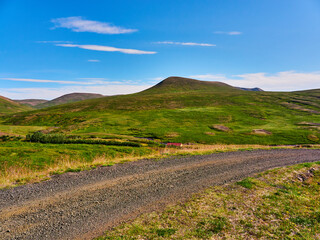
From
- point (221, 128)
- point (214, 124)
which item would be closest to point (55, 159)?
point (221, 128)

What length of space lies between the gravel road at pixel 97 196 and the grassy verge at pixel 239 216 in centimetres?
104

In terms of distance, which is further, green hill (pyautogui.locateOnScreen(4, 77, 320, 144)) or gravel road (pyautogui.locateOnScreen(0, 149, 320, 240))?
green hill (pyautogui.locateOnScreen(4, 77, 320, 144))

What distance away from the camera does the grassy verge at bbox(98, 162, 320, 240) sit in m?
8.67

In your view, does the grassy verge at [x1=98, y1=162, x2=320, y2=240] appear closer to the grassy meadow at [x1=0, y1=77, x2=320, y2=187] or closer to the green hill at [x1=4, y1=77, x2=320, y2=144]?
the grassy meadow at [x1=0, y1=77, x2=320, y2=187]

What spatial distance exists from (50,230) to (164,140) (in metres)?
51.3

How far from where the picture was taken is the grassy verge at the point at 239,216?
867cm

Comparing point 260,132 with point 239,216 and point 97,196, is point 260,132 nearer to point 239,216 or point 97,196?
point 239,216

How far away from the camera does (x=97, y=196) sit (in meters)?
11.9

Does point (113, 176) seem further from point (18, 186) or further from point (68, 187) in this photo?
point (18, 186)

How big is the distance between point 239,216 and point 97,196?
338 inches

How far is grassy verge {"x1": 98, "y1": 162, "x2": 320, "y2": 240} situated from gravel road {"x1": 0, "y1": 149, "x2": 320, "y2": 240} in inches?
40.9

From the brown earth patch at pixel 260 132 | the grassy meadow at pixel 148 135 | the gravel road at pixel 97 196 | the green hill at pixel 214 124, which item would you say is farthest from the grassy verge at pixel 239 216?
the brown earth patch at pixel 260 132

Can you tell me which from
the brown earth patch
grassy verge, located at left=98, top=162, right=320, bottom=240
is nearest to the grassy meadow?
the brown earth patch


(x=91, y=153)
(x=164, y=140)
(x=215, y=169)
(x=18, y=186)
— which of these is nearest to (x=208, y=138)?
(x=164, y=140)
